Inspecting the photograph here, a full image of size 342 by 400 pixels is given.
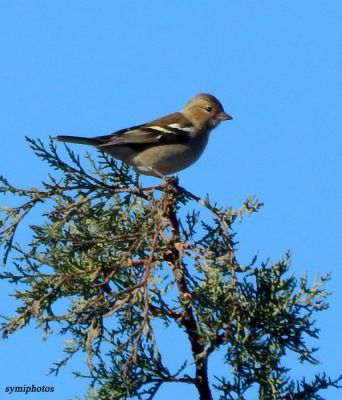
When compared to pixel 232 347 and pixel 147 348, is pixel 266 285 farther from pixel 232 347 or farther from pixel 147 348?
pixel 147 348

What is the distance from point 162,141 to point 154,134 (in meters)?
0.16

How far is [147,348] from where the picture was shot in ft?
11.9

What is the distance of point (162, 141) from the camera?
7.66 meters

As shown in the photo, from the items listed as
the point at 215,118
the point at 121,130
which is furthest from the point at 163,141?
the point at 215,118

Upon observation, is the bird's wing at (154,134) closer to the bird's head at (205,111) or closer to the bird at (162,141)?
the bird at (162,141)

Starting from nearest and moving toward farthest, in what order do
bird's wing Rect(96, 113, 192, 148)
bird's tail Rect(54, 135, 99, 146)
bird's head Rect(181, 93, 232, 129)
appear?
1. bird's tail Rect(54, 135, 99, 146)
2. bird's wing Rect(96, 113, 192, 148)
3. bird's head Rect(181, 93, 232, 129)

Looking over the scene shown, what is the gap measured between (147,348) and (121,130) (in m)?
4.04

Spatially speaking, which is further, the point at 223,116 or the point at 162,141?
the point at 223,116

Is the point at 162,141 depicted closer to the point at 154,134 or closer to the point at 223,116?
the point at 154,134

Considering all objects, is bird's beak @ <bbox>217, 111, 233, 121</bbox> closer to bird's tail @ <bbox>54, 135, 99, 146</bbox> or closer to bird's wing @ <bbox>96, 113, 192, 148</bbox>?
bird's wing @ <bbox>96, 113, 192, 148</bbox>

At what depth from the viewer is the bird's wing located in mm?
7164

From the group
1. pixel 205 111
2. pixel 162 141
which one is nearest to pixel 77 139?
pixel 162 141

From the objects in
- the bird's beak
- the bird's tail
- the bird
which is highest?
the bird's beak

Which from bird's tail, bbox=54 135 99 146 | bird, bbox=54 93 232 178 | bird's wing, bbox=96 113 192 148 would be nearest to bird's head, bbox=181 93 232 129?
bird, bbox=54 93 232 178
